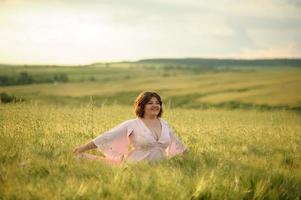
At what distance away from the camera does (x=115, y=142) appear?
6898mm

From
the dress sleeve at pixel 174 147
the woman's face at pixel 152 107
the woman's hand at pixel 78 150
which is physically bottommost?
the dress sleeve at pixel 174 147

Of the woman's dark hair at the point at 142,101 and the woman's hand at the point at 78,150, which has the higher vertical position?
the woman's dark hair at the point at 142,101

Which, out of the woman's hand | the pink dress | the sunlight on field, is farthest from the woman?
the sunlight on field

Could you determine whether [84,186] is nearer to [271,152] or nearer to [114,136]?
[114,136]

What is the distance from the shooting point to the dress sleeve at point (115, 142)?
679 cm

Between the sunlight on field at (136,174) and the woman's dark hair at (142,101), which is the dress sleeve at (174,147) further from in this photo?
the woman's dark hair at (142,101)

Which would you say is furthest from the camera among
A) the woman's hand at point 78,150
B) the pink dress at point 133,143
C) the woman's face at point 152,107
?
the woman's face at point 152,107

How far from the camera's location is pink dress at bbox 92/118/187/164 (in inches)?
267

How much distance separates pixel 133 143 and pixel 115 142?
27 centimetres

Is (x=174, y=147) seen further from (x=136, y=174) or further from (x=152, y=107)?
(x=136, y=174)

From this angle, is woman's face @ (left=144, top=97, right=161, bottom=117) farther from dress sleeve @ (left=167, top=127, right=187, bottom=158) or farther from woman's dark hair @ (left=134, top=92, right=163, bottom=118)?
dress sleeve @ (left=167, top=127, right=187, bottom=158)

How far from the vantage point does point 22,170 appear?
5.35m

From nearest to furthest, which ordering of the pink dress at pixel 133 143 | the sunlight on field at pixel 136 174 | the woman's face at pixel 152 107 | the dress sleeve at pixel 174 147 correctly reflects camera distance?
1. the sunlight on field at pixel 136 174
2. the pink dress at pixel 133 143
3. the woman's face at pixel 152 107
4. the dress sleeve at pixel 174 147

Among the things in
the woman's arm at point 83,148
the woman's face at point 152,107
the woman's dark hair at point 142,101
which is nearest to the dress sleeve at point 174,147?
the woman's face at point 152,107
